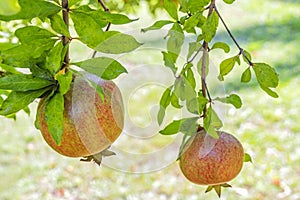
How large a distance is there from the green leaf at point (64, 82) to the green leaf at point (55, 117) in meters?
0.02

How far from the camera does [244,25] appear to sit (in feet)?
18.4

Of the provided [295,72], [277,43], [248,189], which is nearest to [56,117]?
[248,189]

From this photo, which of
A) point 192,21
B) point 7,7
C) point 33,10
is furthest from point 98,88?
point 7,7

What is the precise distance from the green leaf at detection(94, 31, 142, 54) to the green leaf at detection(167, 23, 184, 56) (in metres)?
0.19

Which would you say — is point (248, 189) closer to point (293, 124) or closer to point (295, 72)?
point (293, 124)

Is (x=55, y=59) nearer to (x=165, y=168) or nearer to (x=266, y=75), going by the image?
(x=266, y=75)

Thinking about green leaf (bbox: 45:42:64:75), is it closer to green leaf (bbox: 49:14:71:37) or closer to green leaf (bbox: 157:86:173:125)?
green leaf (bbox: 49:14:71:37)

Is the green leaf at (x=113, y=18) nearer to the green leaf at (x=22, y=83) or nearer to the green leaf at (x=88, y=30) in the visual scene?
the green leaf at (x=88, y=30)

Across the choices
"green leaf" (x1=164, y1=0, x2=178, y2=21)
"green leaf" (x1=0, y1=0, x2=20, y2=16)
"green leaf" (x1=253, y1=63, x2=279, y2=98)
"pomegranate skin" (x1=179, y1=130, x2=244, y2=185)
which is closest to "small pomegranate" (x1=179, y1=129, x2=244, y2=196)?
"pomegranate skin" (x1=179, y1=130, x2=244, y2=185)

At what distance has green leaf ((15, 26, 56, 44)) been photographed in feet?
2.60

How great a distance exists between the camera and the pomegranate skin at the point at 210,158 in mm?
945

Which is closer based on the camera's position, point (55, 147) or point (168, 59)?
point (55, 147)

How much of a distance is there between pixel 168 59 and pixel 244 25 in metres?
4.74

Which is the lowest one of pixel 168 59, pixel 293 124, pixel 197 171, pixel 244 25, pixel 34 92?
pixel 244 25
